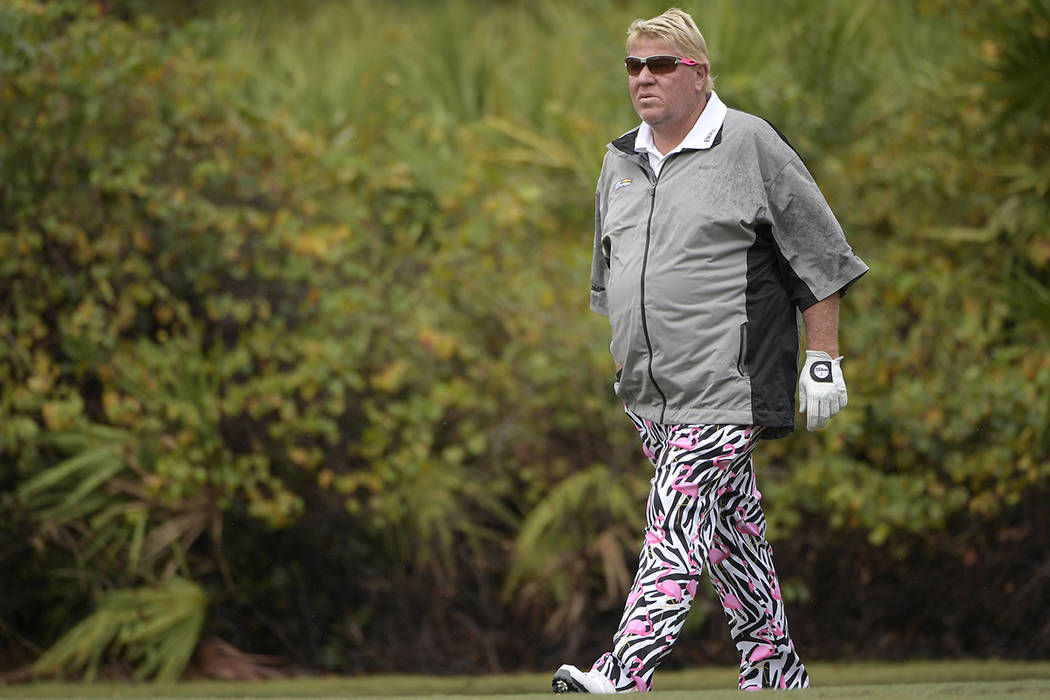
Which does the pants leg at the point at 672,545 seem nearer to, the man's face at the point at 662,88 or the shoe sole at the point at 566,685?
the shoe sole at the point at 566,685

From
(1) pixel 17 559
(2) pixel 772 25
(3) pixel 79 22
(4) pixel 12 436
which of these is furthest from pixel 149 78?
(2) pixel 772 25

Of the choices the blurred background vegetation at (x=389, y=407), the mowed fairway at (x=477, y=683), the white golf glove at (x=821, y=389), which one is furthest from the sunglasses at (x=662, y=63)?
the blurred background vegetation at (x=389, y=407)

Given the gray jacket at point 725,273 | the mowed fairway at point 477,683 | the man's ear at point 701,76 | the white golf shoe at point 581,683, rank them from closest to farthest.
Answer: the white golf shoe at point 581,683 < the gray jacket at point 725,273 < the man's ear at point 701,76 < the mowed fairway at point 477,683

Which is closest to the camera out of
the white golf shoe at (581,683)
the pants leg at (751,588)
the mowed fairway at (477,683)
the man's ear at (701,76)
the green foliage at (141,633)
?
the white golf shoe at (581,683)

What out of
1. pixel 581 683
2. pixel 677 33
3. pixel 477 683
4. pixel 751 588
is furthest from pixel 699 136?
pixel 477 683

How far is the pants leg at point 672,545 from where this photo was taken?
161 inches

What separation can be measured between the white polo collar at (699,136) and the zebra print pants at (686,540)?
800 millimetres

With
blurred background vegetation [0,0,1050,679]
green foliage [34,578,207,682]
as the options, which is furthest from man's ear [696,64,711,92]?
green foliage [34,578,207,682]

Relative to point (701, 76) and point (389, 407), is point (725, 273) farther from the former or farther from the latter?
point (389, 407)

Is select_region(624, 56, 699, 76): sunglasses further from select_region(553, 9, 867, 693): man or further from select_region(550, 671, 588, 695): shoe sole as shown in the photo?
select_region(550, 671, 588, 695): shoe sole

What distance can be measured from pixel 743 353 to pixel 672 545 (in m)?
0.59

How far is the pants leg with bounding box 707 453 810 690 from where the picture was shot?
4.50m

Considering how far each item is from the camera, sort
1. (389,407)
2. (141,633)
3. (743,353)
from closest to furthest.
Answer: (743,353)
(141,633)
(389,407)

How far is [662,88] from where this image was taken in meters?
4.19
